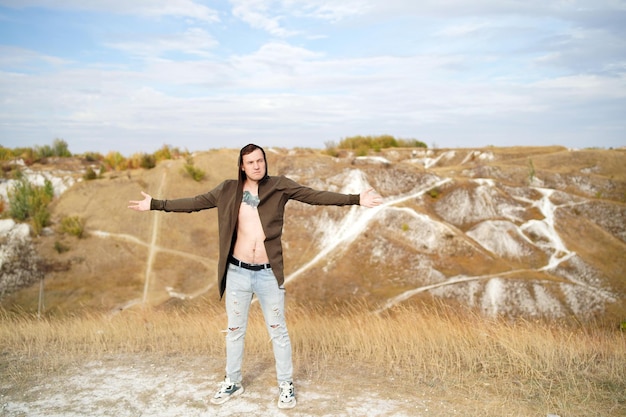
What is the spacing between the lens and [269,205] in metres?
5.92

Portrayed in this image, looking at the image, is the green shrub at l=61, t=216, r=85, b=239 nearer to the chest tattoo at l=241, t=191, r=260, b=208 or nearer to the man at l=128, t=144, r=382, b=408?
the man at l=128, t=144, r=382, b=408

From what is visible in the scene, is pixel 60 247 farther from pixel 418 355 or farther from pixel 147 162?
pixel 418 355

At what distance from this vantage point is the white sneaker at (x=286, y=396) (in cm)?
568

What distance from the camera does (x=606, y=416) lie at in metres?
5.60

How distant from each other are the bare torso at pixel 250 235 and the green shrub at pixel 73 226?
2265 cm

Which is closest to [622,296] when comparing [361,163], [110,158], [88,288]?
[361,163]

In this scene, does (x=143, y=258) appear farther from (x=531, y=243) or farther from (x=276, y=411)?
(x=276, y=411)

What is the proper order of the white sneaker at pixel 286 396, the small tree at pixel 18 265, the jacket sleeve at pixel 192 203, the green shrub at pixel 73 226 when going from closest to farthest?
the white sneaker at pixel 286 396
the jacket sleeve at pixel 192 203
the small tree at pixel 18 265
the green shrub at pixel 73 226

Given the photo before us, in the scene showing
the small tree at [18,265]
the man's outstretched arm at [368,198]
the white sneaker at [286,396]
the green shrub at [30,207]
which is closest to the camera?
the white sneaker at [286,396]

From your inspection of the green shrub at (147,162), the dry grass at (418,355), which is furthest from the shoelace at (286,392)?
the green shrub at (147,162)

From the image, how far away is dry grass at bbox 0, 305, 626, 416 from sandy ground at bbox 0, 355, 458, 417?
29cm

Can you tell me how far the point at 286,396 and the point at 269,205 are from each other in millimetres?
2208

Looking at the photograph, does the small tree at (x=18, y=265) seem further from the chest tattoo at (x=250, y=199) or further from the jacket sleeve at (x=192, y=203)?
the chest tattoo at (x=250, y=199)

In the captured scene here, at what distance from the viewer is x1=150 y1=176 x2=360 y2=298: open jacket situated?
5.81 metres
